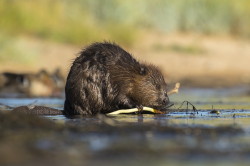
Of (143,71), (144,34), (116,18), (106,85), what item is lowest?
(106,85)

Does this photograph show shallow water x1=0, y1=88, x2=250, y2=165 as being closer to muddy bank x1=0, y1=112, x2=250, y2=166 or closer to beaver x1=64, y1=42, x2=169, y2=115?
muddy bank x1=0, y1=112, x2=250, y2=166

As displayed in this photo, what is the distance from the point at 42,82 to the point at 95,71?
21.8ft

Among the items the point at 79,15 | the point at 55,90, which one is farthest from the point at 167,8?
the point at 55,90

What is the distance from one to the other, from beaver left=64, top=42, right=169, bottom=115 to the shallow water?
20.0 inches

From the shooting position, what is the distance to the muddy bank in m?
4.86

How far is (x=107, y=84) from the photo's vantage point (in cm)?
886

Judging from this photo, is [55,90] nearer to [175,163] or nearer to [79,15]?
[79,15]

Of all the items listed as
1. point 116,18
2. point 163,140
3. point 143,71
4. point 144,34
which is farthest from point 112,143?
point 116,18

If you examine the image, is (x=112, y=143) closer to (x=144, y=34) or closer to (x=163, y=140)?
(x=163, y=140)

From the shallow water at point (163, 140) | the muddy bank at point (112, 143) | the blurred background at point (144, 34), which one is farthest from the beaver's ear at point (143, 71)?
the blurred background at point (144, 34)

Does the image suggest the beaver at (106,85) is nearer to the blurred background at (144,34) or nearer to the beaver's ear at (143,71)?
the beaver's ear at (143,71)

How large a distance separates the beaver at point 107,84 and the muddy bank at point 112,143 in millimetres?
1313

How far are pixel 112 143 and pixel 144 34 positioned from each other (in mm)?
18788

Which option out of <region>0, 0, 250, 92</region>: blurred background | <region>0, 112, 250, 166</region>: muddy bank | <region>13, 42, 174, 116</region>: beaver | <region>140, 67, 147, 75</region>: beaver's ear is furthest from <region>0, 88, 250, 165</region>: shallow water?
<region>0, 0, 250, 92</region>: blurred background
